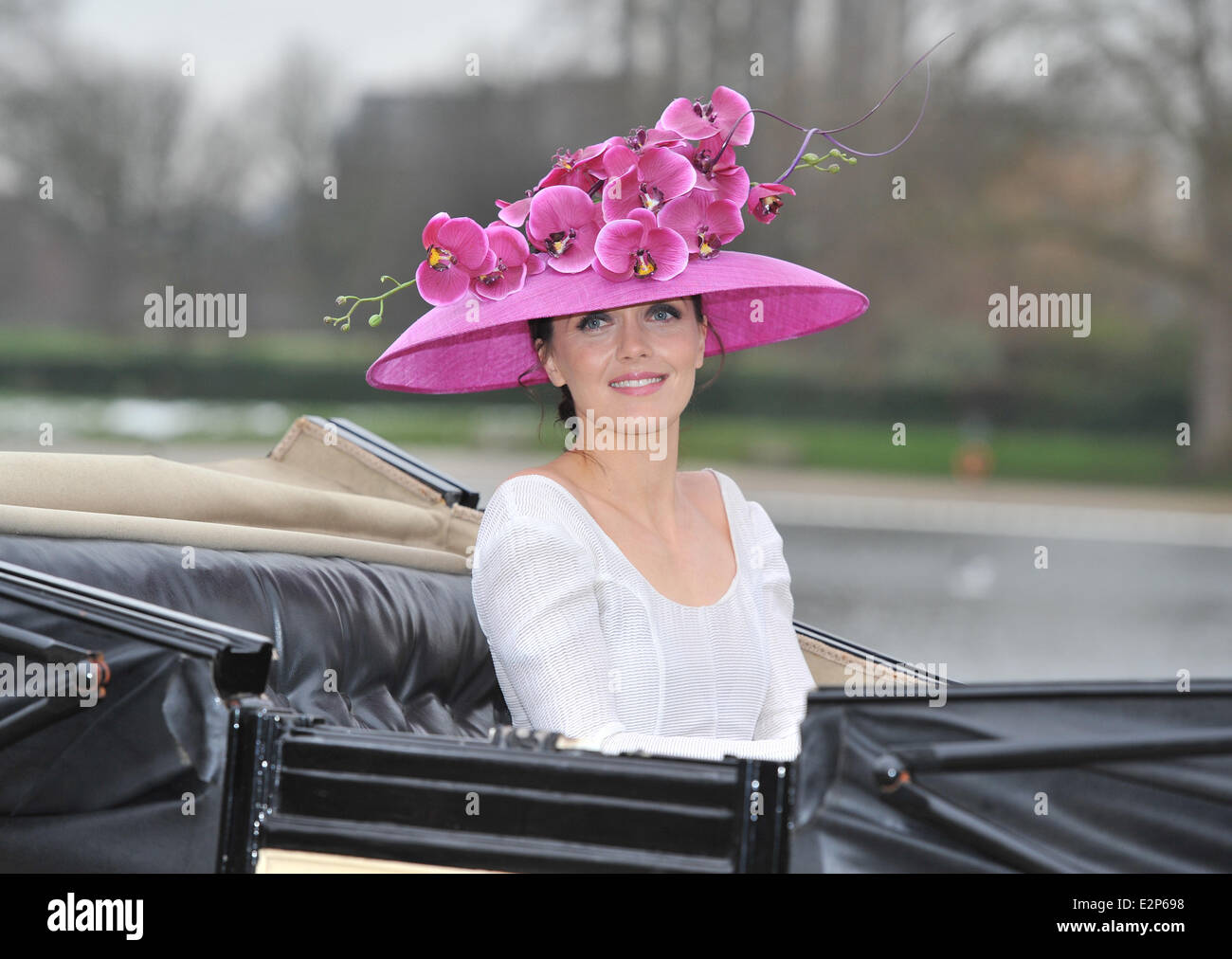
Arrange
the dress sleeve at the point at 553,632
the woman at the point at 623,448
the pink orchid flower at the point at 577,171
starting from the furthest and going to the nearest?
the pink orchid flower at the point at 577,171
the woman at the point at 623,448
the dress sleeve at the point at 553,632

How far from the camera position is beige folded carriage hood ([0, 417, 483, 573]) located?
2.12m

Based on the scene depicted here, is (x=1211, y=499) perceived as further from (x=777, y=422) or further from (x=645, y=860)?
(x=645, y=860)

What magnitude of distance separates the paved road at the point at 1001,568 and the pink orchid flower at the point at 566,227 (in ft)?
16.0

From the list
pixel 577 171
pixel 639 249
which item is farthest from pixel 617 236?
pixel 577 171

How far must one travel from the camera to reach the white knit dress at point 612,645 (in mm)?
1965

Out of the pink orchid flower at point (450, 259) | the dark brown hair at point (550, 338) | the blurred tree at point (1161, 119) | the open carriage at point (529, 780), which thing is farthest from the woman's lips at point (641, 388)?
the blurred tree at point (1161, 119)

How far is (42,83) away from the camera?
60.1ft

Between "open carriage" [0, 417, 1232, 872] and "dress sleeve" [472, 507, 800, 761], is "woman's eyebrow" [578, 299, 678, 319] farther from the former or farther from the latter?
"open carriage" [0, 417, 1232, 872]

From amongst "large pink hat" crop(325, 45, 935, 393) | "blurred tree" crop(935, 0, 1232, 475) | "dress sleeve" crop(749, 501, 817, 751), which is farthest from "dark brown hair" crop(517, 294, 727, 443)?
Result: "blurred tree" crop(935, 0, 1232, 475)

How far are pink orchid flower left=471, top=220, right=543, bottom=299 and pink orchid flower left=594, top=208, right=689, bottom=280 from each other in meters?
0.14

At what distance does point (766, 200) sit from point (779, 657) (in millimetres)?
819

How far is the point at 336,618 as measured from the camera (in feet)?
7.27

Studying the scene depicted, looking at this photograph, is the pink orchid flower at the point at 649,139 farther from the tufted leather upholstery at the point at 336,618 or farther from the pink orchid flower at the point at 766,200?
the tufted leather upholstery at the point at 336,618
